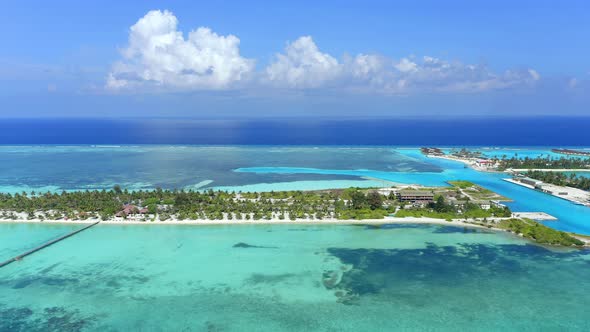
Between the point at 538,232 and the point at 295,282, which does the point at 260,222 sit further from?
the point at 538,232

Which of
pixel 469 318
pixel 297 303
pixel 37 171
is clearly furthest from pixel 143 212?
pixel 37 171

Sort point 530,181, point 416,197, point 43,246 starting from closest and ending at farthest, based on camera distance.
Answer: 1. point 43,246
2. point 416,197
3. point 530,181

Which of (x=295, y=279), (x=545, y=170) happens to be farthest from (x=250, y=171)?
(x=545, y=170)

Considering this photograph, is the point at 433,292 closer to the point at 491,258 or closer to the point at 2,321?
the point at 491,258

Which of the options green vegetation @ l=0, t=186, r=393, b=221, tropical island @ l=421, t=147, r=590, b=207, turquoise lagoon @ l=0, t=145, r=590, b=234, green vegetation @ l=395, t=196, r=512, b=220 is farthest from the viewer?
turquoise lagoon @ l=0, t=145, r=590, b=234

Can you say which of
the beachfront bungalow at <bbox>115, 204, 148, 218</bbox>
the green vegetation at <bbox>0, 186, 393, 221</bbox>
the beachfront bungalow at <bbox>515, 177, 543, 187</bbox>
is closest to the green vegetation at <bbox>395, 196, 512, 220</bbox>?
the green vegetation at <bbox>0, 186, 393, 221</bbox>

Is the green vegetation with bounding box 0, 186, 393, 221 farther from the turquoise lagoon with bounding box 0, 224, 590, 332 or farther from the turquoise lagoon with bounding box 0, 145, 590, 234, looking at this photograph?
the turquoise lagoon with bounding box 0, 145, 590, 234
